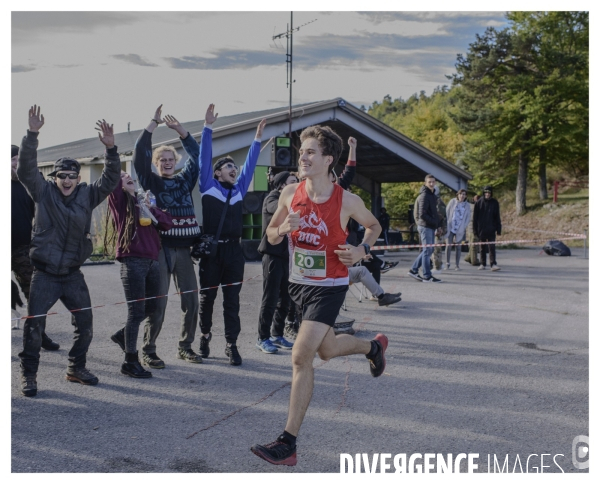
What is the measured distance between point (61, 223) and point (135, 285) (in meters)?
0.85

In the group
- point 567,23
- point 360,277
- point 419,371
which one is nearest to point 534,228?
point 567,23

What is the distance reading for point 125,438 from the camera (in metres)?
4.62

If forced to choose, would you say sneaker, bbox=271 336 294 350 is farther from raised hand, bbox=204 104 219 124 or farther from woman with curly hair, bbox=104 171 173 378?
raised hand, bbox=204 104 219 124

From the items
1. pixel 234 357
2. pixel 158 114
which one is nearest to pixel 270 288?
pixel 234 357

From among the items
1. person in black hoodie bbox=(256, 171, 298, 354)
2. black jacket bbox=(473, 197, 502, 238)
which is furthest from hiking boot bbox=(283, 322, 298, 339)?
black jacket bbox=(473, 197, 502, 238)

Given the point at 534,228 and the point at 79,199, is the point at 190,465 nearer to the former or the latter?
the point at 79,199

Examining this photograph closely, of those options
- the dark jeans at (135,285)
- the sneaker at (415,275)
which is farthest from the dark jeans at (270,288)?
the sneaker at (415,275)

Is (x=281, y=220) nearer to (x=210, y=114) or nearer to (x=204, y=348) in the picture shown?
(x=210, y=114)

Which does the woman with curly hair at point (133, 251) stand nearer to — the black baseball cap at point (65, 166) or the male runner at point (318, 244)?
the black baseball cap at point (65, 166)

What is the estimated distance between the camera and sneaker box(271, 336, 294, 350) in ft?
24.8

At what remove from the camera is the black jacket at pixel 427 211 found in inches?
528

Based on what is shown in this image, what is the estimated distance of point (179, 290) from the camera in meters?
6.74

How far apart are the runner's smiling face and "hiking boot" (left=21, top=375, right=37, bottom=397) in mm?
2894

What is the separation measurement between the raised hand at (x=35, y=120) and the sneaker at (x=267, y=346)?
10.7 feet
